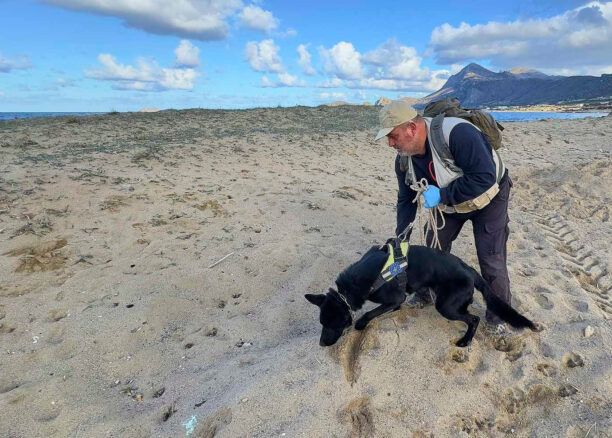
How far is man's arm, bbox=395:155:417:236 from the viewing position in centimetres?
376

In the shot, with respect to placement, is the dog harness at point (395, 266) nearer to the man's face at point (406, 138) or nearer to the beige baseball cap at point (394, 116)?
the man's face at point (406, 138)

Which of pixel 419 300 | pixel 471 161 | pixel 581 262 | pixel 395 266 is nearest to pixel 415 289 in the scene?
pixel 395 266

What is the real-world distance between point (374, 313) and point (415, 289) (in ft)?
1.27

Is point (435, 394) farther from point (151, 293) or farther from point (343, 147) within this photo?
point (343, 147)

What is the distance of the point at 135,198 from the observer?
22.2 feet

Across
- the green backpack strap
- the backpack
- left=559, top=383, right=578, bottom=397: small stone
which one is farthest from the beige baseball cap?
left=559, top=383, right=578, bottom=397: small stone

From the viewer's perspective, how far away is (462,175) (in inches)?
123

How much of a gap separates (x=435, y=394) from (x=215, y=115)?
13998mm

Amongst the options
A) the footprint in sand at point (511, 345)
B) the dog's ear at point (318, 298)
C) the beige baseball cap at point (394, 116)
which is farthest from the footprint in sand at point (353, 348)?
the beige baseball cap at point (394, 116)

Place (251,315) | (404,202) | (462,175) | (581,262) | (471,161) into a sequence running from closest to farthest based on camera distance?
(471,161) → (462,175) → (404,202) → (251,315) → (581,262)

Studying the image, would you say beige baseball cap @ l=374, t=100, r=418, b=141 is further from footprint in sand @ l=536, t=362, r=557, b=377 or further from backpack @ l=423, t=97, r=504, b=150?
footprint in sand @ l=536, t=362, r=557, b=377

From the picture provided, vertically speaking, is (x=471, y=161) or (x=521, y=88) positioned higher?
(x=471, y=161)

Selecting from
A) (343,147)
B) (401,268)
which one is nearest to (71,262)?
(401,268)

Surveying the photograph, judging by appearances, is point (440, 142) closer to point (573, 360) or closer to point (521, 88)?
point (573, 360)
